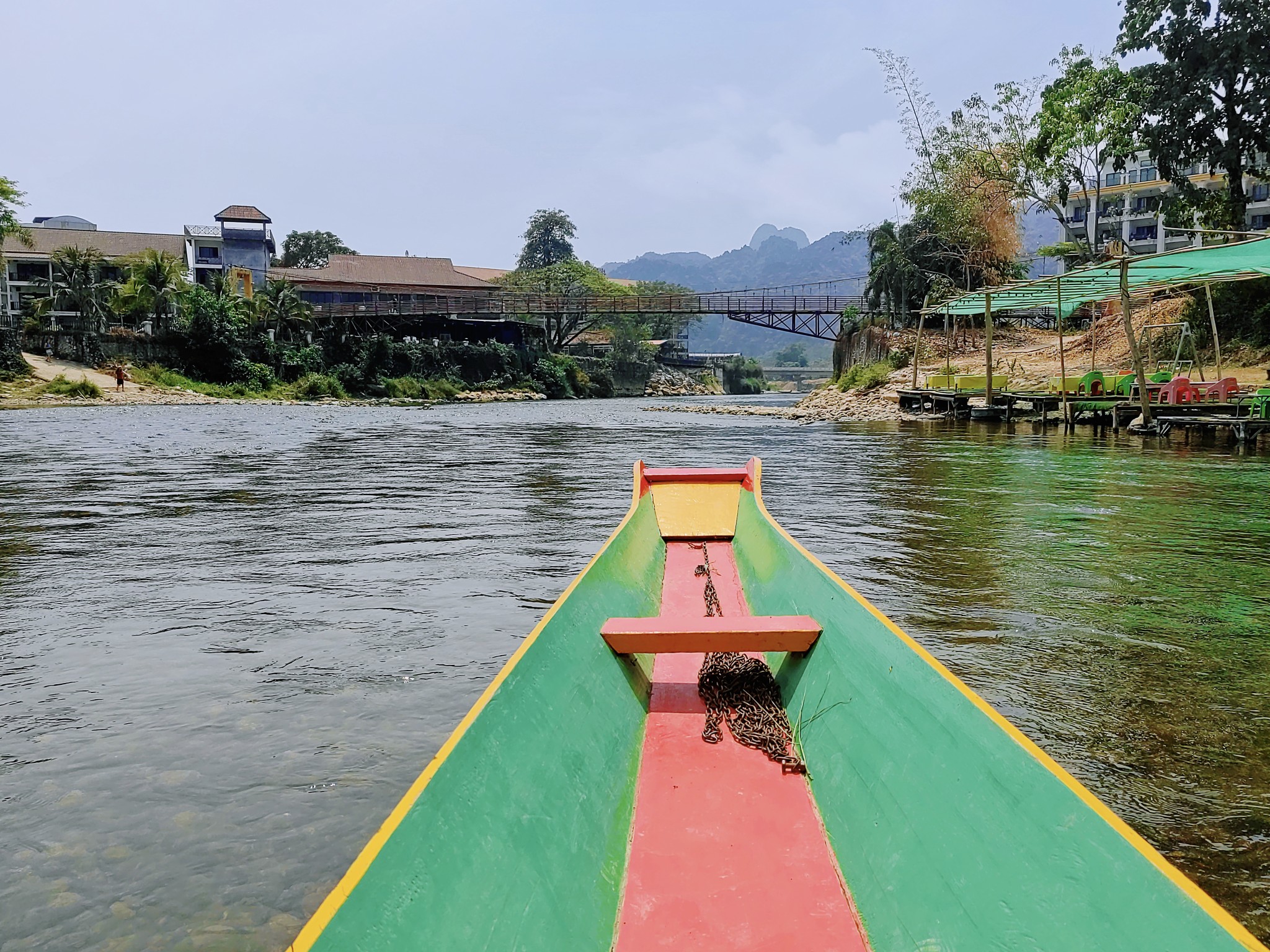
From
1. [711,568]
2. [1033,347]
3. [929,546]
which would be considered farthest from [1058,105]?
[711,568]

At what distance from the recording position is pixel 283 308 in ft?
161

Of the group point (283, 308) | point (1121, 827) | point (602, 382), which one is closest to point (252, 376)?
point (283, 308)

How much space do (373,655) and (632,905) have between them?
2.92m

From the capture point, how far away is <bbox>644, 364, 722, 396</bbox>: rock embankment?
→ 236 ft

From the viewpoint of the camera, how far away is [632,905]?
2.19 meters

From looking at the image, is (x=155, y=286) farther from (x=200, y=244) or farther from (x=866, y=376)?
(x=866, y=376)

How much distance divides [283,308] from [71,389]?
15.0 metres

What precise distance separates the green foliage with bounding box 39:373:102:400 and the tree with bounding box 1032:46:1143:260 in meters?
34.7

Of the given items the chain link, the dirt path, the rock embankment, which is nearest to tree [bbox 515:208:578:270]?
the rock embankment

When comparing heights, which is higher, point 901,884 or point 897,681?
point 897,681

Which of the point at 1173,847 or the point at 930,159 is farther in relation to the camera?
the point at 930,159

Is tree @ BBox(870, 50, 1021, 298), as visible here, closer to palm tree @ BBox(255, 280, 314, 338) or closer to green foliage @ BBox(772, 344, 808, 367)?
palm tree @ BBox(255, 280, 314, 338)

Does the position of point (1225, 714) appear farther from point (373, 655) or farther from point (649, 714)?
point (373, 655)

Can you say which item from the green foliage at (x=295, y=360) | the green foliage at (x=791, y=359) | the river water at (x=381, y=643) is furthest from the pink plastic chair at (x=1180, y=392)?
the green foliage at (x=791, y=359)
